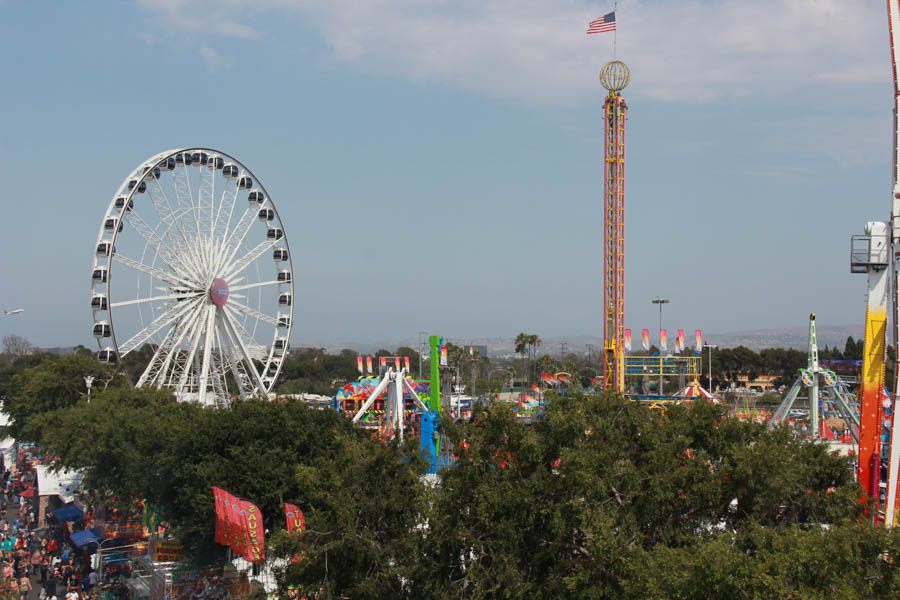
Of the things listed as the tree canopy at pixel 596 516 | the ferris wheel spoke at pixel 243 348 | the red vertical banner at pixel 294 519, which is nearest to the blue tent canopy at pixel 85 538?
the red vertical banner at pixel 294 519

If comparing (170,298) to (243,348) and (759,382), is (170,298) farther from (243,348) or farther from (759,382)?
(759,382)

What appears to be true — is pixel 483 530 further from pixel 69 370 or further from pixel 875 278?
pixel 69 370

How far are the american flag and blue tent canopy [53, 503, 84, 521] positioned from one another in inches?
1621

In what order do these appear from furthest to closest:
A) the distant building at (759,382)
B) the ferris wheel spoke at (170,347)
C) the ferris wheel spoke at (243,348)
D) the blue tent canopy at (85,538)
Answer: the distant building at (759,382) < the ferris wheel spoke at (243,348) < the ferris wheel spoke at (170,347) < the blue tent canopy at (85,538)

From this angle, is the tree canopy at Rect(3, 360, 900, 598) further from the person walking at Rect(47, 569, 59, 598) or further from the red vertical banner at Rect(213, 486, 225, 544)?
the person walking at Rect(47, 569, 59, 598)

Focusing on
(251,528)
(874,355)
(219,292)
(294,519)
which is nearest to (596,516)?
(874,355)

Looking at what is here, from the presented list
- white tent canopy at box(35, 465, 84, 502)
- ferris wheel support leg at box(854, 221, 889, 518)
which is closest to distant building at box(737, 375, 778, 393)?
white tent canopy at box(35, 465, 84, 502)

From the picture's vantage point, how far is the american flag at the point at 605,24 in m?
58.0

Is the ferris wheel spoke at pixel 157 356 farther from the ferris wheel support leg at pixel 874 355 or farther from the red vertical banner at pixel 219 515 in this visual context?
the ferris wheel support leg at pixel 874 355

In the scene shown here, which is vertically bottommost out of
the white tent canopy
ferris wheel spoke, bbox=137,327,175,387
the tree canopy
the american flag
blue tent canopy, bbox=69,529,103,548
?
blue tent canopy, bbox=69,529,103,548

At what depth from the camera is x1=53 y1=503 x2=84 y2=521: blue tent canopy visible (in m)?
40.4

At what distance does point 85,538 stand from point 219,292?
1890 cm

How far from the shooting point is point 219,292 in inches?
2040

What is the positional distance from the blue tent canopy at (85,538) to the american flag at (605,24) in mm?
41742
